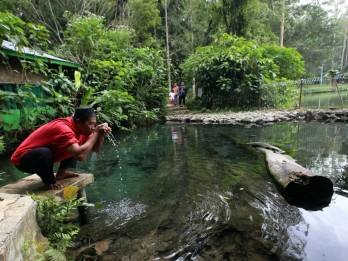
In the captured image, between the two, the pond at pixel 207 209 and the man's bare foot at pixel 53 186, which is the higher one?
the man's bare foot at pixel 53 186

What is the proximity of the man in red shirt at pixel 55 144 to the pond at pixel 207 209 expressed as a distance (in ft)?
3.08

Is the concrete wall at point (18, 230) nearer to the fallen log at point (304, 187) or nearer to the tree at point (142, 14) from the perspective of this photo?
the fallen log at point (304, 187)

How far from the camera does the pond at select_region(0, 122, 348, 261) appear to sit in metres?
3.06

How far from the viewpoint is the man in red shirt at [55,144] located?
3.17 meters

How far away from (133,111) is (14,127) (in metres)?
5.33

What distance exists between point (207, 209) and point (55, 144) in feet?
7.32

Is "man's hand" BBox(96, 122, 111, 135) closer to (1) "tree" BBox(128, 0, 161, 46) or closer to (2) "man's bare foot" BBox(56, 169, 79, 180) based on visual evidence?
(2) "man's bare foot" BBox(56, 169, 79, 180)

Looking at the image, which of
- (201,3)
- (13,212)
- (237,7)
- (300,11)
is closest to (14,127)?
(13,212)

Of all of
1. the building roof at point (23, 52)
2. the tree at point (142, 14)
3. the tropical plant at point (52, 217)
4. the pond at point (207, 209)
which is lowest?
the pond at point (207, 209)

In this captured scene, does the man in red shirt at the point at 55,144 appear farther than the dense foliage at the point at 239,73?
No

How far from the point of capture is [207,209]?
4145mm

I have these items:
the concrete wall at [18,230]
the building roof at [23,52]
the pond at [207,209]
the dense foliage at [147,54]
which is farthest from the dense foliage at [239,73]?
the concrete wall at [18,230]

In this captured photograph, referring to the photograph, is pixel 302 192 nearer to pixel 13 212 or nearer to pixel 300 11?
pixel 13 212

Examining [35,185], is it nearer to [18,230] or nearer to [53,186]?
[53,186]
